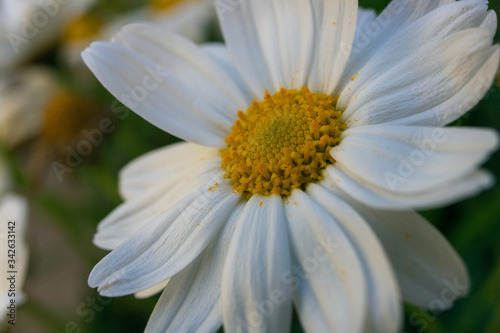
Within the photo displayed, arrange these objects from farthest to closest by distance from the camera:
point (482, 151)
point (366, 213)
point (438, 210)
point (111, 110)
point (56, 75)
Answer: point (56, 75) < point (111, 110) < point (438, 210) < point (366, 213) < point (482, 151)

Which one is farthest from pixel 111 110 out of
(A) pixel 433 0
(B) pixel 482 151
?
(B) pixel 482 151

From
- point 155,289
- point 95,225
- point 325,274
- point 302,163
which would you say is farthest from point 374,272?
point 95,225

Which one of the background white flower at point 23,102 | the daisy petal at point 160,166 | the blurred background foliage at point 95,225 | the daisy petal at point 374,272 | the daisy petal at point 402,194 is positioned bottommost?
the blurred background foliage at point 95,225

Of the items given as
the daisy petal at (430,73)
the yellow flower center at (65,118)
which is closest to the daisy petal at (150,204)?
the daisy petal at (430,73)

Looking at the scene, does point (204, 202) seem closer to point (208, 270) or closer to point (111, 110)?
point (208, 270)

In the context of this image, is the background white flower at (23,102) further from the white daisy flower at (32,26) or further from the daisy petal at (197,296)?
the daisy petal at (197,296)

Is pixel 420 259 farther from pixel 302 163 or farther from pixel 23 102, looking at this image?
pixel 23 102

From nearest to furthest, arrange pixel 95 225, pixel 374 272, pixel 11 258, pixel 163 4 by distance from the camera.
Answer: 1. pixel 374 272
2. pixel 11 258
3. pixel 95 225
4. pixel 163 4
